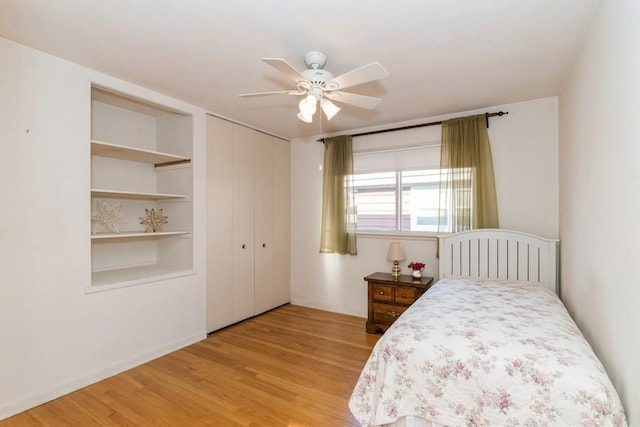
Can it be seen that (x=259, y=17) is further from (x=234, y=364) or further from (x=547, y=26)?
(x=234, y=364)

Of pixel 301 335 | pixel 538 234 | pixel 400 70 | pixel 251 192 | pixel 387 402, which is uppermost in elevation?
pixel 400 70

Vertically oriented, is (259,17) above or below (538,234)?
above

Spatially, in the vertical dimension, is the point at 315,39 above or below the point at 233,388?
above

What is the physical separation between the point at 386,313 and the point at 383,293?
0.21m

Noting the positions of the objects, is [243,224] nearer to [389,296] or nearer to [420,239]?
[389,296]

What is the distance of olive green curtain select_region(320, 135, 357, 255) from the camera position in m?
4.05

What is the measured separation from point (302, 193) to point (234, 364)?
247 cm

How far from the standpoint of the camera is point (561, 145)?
2871mm

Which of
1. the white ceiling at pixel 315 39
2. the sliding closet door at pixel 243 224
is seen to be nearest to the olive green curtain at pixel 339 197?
the sliding closet door at pixel 243 224

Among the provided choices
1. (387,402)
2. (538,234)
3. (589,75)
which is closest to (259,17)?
(589,75)

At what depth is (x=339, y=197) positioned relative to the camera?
4.09m

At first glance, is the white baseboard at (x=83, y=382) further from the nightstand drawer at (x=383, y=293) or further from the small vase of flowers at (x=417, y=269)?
the small vase of flowers at (x=417, y=269)

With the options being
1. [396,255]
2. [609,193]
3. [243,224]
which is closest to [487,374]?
[609,193]

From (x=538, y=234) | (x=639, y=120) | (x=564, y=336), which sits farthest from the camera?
(x=538, y=234)
